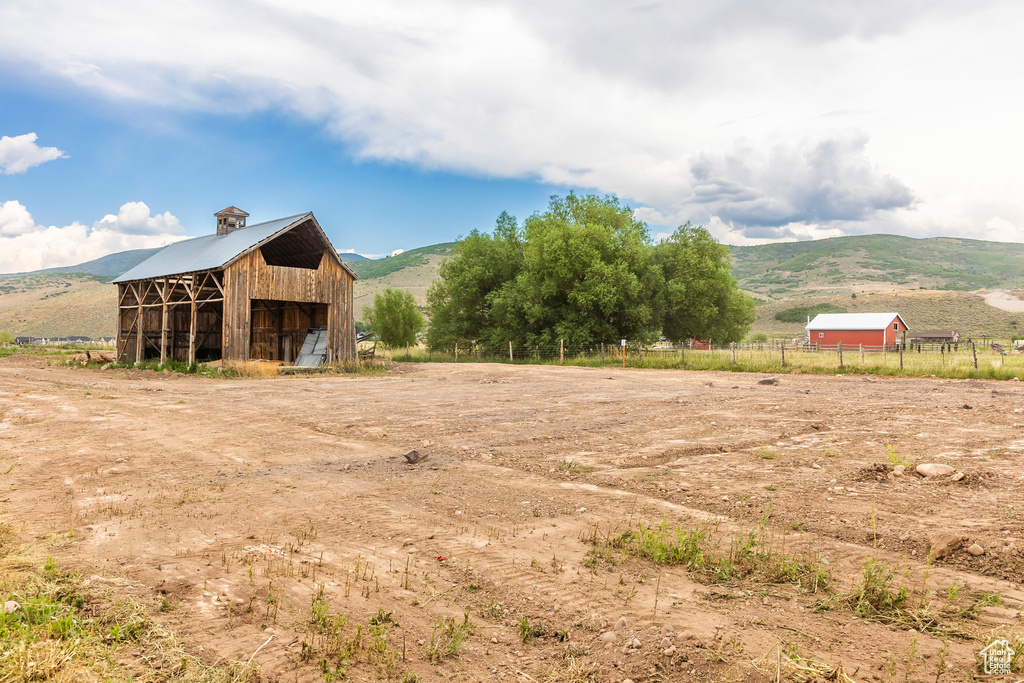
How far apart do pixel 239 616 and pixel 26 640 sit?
46.6 inches

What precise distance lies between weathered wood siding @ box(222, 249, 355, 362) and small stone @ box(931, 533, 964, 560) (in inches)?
1044

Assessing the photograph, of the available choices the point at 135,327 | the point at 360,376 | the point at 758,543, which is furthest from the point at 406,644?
the point at 135,327

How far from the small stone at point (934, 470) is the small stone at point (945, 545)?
8.01ft

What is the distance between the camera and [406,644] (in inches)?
153

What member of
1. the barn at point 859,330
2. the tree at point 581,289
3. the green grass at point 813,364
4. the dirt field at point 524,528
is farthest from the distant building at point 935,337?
the dirt field at point 524,528

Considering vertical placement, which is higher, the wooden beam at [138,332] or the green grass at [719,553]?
the wooden beam at [138,332]

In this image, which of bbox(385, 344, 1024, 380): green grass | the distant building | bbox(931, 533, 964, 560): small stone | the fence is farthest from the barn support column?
the distant building

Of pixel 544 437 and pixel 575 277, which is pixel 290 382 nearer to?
pixel 544 437

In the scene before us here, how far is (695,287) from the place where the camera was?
148 feet

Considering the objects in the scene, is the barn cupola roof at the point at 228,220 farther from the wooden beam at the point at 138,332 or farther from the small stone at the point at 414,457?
the small stone at the point at 414,457

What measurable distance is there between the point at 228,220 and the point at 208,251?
15.9ft

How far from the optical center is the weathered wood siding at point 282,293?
26406mm

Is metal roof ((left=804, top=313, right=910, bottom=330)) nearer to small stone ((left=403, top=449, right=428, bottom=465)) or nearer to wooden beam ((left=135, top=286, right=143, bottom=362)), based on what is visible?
wooden beam ((left=135, top=286, right=143, bottom=362))

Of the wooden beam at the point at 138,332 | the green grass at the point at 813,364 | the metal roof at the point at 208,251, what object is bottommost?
the green grass at the point at 813,364
